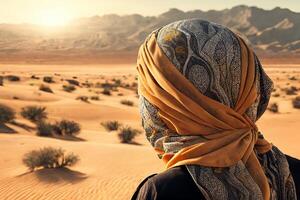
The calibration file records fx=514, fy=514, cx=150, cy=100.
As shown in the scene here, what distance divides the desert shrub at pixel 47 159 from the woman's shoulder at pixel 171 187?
874 cm

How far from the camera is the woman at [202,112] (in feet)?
6.67

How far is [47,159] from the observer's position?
10656 mm

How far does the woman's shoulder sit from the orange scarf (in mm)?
60

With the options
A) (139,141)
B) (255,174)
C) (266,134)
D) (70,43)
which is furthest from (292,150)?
(70,43)

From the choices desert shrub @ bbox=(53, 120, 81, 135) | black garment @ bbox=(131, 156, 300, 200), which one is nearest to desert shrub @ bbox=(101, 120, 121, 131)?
desert shrub @ bbox=(53, 120, 81, 135)

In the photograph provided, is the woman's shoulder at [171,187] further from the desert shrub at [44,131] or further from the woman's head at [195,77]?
the desert shrub at [44,131]

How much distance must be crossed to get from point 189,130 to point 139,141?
14.0 m

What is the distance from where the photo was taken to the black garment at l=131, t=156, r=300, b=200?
1.98 meters

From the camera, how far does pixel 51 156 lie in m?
10.8

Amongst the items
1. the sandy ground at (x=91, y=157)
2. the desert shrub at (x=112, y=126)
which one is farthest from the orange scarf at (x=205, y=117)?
the desert shrub at (x=112, y=126)

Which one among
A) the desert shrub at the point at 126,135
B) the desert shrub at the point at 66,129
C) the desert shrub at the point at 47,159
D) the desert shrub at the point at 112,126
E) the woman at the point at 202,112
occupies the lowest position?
the desert shrub at the point at 112,126

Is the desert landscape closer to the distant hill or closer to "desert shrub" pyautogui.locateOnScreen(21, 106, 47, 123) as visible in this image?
"desert shrub" pyautogui.locateOnScreen(21, 106, 47, 123)

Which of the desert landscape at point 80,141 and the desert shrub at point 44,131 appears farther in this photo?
the desert shrub at point 44,131

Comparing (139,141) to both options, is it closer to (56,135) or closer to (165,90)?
(56,135)
